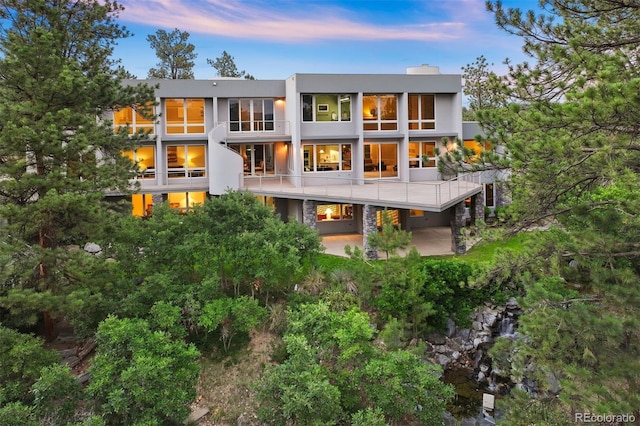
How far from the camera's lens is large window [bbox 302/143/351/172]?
22016mm

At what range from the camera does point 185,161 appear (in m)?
22.5

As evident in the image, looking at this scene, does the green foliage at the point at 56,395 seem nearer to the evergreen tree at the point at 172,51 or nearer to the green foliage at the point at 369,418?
the green foliage at the point at 369,418

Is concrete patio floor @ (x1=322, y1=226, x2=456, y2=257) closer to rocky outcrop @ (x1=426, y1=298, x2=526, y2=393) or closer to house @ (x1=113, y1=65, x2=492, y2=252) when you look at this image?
house @ (x1=113, y1=65, x2=492, y2=252)

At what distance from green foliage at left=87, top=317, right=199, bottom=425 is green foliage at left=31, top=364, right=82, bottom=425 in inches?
17.6

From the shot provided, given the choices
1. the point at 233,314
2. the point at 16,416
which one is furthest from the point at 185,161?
the point at 16,416

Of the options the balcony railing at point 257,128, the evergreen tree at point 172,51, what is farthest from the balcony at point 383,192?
the evergreen tree at point 172,51

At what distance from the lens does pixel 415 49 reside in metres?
30.9

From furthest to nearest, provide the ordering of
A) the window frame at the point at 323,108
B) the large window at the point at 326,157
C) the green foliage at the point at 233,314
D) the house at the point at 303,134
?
the large window at the point at 326,157 → the window frame at the point at 323,108 → the house at the point at 303,134 → the green foliage at the point at 233,314

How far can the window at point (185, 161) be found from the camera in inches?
882

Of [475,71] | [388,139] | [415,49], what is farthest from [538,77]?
[475,71]

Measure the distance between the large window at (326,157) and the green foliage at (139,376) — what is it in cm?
1448

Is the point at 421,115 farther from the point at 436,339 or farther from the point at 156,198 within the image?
the point at 156,198

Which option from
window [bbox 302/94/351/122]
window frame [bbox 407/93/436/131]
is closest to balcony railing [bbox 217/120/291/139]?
window [bbox 302/94/351/122]

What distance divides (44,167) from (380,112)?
638 inches
